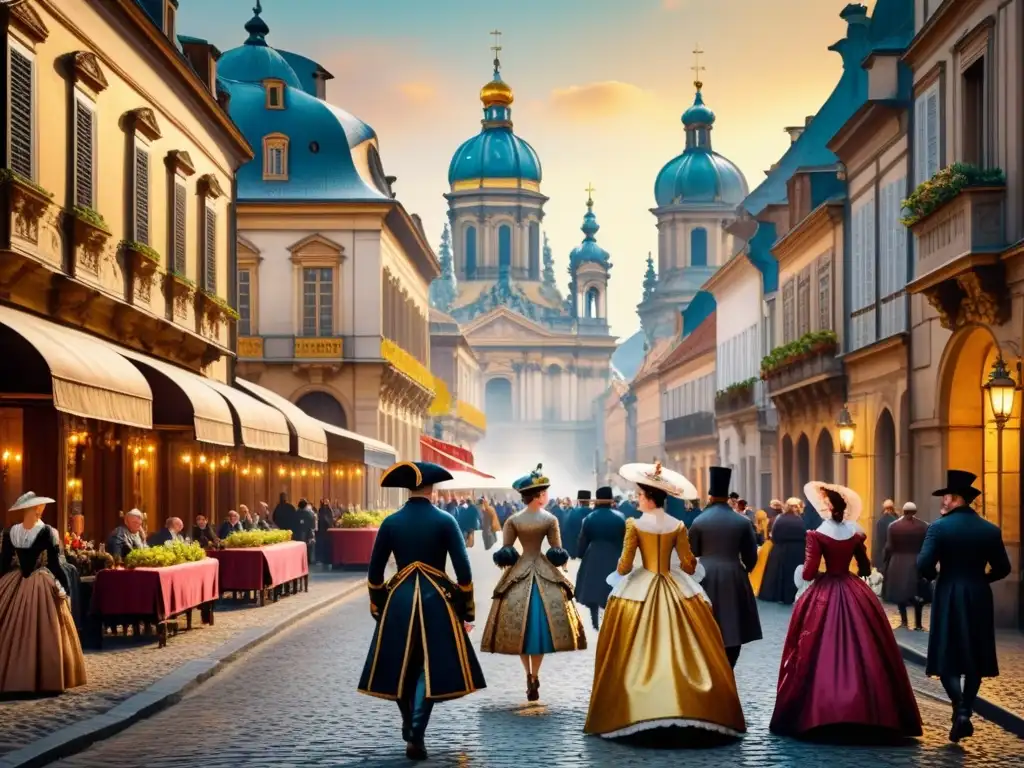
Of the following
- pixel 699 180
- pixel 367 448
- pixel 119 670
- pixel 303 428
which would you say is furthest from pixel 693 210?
pixel 119 670

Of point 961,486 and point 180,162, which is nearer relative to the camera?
point 961,486

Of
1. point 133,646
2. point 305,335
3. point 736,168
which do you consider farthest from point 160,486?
point 736,168

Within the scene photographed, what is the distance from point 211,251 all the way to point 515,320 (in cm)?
10526

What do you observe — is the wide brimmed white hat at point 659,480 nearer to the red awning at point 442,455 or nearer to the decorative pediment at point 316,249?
the decorative pediment at point 316,249

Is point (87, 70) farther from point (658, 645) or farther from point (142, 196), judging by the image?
point (658, 645)

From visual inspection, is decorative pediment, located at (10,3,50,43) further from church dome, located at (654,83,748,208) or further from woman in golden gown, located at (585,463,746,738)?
church dome, located at (654,83,748,208)

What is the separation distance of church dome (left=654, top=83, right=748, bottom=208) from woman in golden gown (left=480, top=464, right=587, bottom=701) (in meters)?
105

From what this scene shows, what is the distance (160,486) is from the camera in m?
27.9

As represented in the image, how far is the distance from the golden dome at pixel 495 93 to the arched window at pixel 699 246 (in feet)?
86.6

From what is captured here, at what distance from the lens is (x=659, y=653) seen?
37.1ft

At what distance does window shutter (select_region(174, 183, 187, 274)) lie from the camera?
91.8ft

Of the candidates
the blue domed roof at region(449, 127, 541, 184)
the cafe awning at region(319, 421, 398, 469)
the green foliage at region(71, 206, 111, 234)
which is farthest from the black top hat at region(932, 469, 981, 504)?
the blue domed roof at region(449, 127, 541, 184)

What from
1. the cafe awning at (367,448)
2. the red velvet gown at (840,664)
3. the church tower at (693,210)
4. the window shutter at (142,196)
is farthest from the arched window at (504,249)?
the red velvet gown at (840,664)

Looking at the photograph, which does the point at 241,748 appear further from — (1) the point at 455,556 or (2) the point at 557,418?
(2) the point at 557,418
